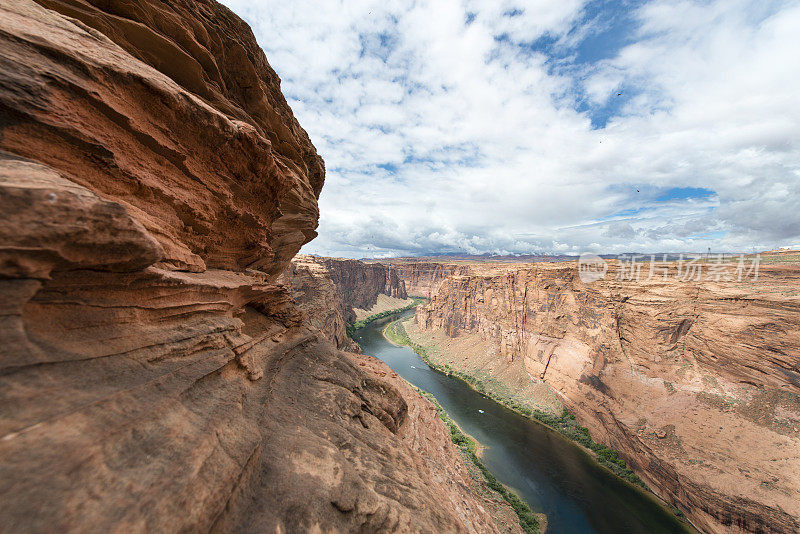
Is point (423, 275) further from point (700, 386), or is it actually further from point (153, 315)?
point (153, 315)

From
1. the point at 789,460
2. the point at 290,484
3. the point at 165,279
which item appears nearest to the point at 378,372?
the point at 290,484

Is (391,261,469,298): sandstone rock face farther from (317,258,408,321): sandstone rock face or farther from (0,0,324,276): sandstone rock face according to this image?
(0,0,324,276): sandstone rock face

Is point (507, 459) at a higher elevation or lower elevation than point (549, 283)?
lower

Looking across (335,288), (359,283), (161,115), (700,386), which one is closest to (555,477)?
(700,386)

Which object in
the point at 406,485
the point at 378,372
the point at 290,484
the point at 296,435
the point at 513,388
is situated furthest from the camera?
the point at 513,388

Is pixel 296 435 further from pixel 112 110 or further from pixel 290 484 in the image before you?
pixel 112 110

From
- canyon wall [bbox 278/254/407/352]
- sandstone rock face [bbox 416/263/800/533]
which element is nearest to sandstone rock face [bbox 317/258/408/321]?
canyon wall [bbox 278/254/407/352]
